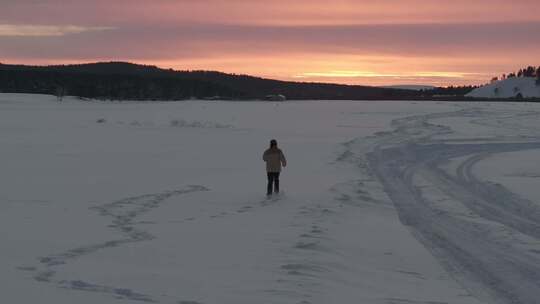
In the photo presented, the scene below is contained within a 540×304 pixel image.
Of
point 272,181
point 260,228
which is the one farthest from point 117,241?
point 272,181

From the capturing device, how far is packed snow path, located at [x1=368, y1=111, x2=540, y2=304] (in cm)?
926

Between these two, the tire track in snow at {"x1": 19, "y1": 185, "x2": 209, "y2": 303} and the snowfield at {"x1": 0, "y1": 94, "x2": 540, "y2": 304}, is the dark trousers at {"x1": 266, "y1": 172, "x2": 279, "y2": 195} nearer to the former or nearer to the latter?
the snowfield at {"x1": 0, "y1": 94, "x2": 540, "y2": 304}

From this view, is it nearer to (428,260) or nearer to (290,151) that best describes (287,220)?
(428,260)

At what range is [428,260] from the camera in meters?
10.3

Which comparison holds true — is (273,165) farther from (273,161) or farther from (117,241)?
(117,241)

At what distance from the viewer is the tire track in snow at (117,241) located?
24.1 feet

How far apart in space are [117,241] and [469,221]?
6.38 m

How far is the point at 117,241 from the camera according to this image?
1014 cm

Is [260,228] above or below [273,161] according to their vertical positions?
below

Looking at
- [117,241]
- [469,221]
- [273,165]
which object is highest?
[273,165]

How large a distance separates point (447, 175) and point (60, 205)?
1153cm

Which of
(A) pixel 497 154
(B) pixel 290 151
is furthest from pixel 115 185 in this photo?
(A) pixel 497 154

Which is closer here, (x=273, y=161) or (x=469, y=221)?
(x=469, y=221)

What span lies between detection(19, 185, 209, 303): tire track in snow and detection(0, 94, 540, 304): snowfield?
0.08ft
